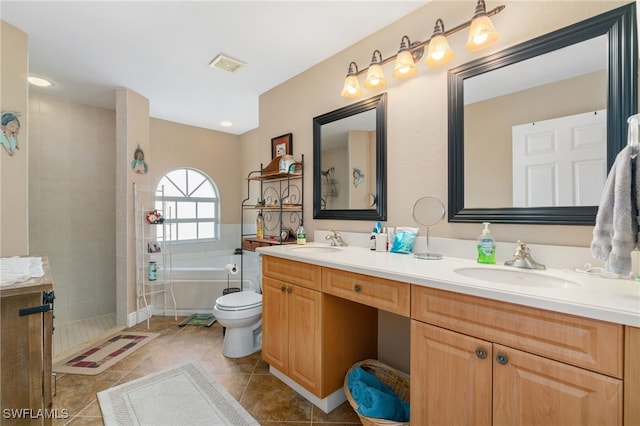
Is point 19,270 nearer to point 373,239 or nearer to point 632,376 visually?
point 373,239

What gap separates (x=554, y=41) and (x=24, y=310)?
2.43 metres

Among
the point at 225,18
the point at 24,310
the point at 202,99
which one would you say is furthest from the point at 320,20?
the point at 24,310

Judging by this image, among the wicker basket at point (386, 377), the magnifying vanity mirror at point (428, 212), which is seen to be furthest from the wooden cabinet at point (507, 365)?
the magnifying vanity mirror at point (428, 212)

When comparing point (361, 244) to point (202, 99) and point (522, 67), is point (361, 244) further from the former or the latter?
point (202, 99)

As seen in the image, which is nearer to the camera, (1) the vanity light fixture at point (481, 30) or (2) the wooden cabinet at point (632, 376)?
(2) the wooden cabinet at point (632, 376)

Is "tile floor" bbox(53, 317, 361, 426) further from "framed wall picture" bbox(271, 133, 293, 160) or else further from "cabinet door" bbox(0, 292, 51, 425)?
"framed wall picture" bbox(271, 133, 293, 160)

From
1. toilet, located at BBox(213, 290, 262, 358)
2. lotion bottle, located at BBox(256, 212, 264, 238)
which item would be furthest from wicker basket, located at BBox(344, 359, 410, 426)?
lotion bottle, located at BBox(256, 212, 264, 238)

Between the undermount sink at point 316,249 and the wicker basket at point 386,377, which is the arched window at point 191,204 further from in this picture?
the wicker basket at point 386,377

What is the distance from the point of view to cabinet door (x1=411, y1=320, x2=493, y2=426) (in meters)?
0.92

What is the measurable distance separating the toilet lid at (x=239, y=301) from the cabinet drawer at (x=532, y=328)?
4.97 feet

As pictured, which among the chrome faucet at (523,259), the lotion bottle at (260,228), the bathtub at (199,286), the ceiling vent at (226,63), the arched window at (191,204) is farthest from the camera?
the arched window at (191,204)

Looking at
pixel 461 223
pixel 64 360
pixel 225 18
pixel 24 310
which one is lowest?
pixel 64 360

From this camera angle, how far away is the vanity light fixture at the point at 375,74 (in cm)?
174

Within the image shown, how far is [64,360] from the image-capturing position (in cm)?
214
